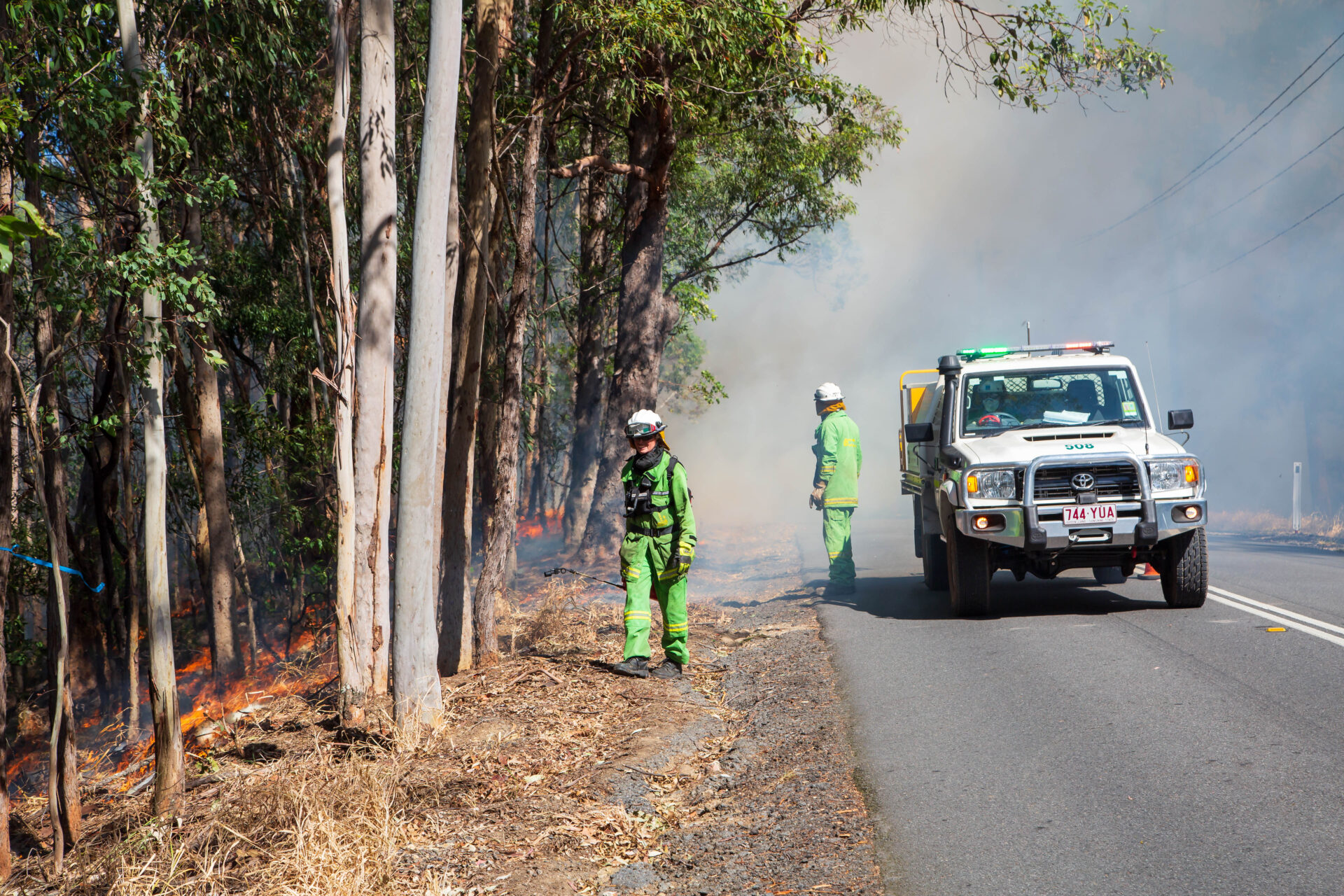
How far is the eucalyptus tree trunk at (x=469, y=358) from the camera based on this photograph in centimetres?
734

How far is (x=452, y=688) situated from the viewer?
7.01 m

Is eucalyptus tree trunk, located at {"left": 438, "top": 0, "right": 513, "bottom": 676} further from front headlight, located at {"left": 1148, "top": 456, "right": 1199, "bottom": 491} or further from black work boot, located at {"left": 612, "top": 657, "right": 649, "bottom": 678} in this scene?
front headlight, located at {"left": 1148, "top": 456, "right": 1199, "bottom": 491}

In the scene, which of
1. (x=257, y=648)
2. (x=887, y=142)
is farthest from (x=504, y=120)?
(x=887, y=142)

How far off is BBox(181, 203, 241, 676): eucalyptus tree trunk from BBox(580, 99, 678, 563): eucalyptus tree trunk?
4.67m

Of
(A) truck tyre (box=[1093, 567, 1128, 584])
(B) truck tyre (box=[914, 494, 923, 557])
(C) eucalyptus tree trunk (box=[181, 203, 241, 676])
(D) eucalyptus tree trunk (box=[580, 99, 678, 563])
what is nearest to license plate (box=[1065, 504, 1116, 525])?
(A) truck tyre (box=[1093, 567, 1128, 584])

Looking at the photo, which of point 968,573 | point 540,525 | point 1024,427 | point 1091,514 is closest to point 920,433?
point 1024,427

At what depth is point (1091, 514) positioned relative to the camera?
7809mm

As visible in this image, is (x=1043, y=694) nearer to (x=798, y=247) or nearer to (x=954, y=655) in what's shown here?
(x=954, y=655)

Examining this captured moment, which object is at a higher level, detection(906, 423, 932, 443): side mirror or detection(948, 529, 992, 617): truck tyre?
detection(906, 423, 932, 443): side mirror

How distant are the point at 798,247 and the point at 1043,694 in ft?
53.9

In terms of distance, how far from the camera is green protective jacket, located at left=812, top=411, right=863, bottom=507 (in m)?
10.5

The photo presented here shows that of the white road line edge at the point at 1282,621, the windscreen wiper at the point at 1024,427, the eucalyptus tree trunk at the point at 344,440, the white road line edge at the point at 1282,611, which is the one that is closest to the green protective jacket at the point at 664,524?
the eucalyptus tree trunk at the point at 344,440

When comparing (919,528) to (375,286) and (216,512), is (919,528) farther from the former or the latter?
(216,512)

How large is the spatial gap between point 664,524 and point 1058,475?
10.6ft
